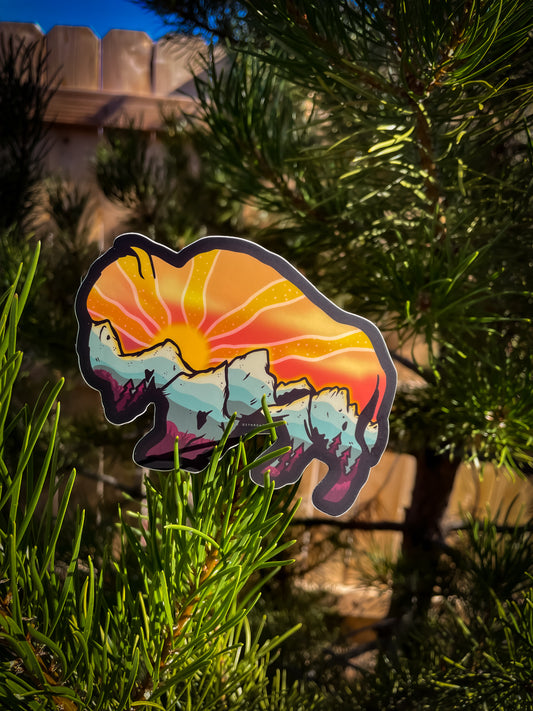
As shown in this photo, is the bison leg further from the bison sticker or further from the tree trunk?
the tree trunk

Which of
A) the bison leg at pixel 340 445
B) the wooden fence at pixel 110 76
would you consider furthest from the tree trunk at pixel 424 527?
the wooden fence at pixel 110 76

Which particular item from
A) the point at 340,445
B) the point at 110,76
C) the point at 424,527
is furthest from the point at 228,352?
the point at 110,76

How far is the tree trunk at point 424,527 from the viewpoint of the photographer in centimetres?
46

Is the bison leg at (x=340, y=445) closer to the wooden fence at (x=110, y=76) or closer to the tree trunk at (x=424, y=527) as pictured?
the tree trunk at (x=424, y=527)

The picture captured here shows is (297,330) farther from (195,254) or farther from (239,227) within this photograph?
(239,227)

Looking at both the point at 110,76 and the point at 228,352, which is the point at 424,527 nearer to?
the point at 228,352

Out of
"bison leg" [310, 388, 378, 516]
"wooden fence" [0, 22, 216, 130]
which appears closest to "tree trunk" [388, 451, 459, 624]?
"bison leg" [310, 388, 378, 516]

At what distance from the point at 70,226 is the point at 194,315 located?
40 centimetres

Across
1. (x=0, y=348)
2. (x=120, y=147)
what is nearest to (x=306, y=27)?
(x=0, y=348)

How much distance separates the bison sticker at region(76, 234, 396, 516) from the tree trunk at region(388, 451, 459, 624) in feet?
0.84

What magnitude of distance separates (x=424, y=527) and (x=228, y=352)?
1.15 feet

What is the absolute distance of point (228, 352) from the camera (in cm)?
23

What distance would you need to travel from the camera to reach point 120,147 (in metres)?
0.55

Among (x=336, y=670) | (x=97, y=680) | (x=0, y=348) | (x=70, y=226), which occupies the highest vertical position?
(x=70, y=226)
